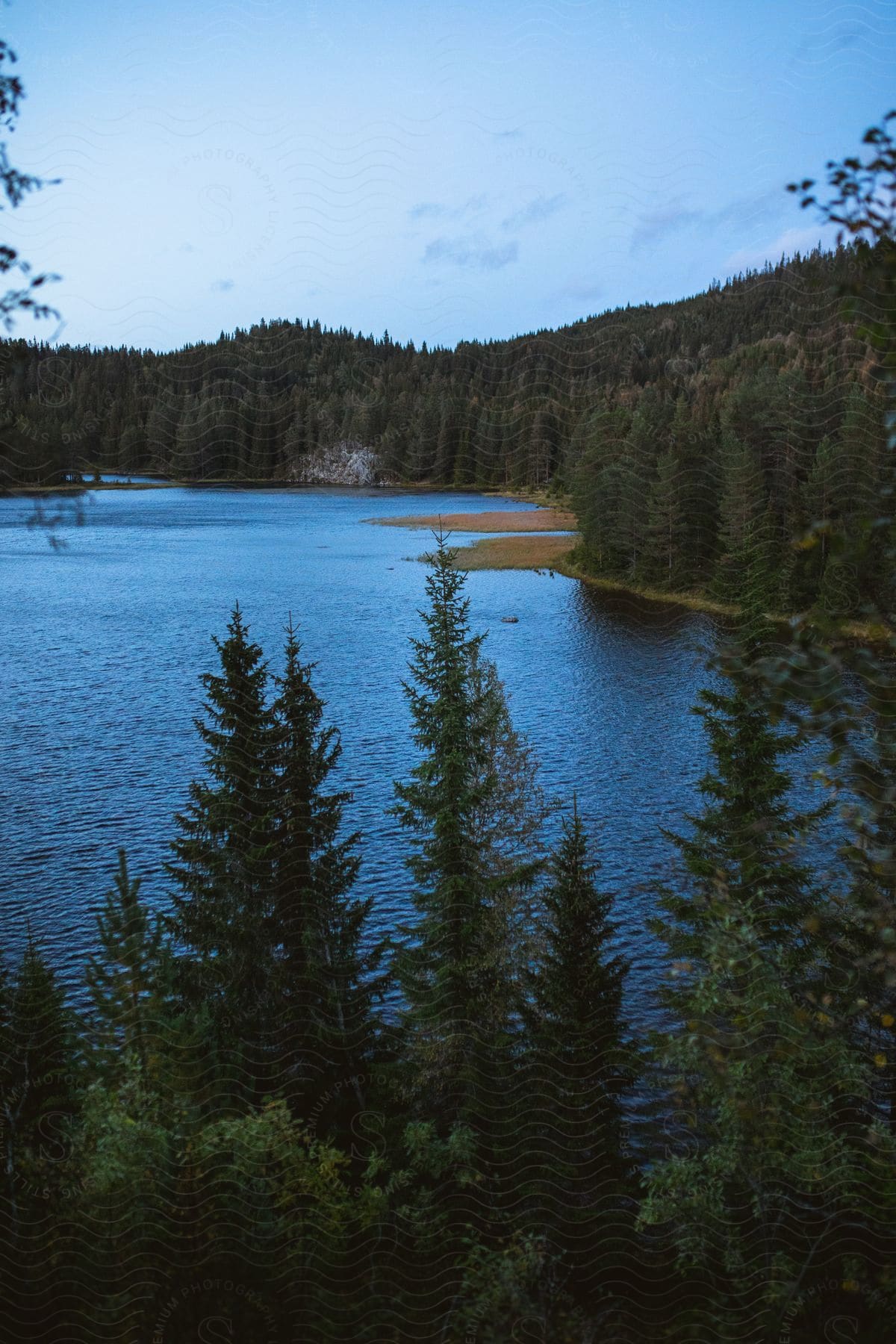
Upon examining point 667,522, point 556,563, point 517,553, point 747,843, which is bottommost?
point 747,843

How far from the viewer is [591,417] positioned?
54.6m

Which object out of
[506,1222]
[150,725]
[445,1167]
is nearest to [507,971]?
[445,1167]

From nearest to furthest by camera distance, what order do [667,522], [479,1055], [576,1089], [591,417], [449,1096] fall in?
1. [576,1089]
2. [479,1055]
3. [449,1096]
4. [667,522]
5. [591,417]

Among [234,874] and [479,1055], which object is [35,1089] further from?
[479,1055]

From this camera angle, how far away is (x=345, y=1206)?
18.1 feet

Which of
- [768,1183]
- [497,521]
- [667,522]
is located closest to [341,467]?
[497,521]

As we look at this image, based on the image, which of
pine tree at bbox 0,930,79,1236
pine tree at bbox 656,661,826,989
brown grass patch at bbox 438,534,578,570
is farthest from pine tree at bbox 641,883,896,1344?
brown grass patch at bbox 438,534,578,570

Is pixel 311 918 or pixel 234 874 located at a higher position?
pixel 234 874

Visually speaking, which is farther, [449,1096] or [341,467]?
[341,467]

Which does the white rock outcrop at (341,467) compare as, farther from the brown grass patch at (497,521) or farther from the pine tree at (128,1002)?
the pine tree at (128,1002)

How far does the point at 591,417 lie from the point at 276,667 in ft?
115

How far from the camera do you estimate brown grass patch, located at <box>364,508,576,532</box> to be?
191ft

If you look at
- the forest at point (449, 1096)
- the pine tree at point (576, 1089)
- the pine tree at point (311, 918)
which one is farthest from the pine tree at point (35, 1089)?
the pine tree at point (576, 1089)

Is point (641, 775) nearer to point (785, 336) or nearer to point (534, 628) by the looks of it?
point (534, 628)
